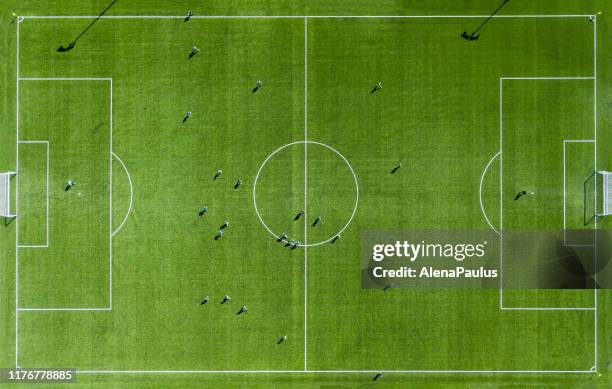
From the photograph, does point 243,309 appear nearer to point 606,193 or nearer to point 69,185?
point 69,185

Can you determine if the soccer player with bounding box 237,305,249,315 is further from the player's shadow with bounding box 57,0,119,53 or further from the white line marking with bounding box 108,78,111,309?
the player's shadow with bounding box 57,0,119,53

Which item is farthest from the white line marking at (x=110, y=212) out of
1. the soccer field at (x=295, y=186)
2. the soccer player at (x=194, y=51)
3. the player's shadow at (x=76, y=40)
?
the soccer player at (x=194, y=51)

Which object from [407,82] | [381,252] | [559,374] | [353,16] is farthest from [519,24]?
[559,374]

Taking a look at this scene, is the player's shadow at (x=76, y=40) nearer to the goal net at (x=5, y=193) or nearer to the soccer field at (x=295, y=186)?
the soccer field at (x=295, y=186)

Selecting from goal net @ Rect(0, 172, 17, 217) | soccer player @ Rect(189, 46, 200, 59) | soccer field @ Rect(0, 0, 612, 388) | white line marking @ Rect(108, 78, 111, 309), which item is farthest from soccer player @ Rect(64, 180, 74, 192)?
soccer player @ Rect(189, 46, 200, 59)

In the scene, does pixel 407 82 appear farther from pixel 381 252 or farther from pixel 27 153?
pixel 27 153

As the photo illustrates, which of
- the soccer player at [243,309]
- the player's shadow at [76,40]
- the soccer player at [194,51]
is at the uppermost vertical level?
the player's shadow at [76,40]

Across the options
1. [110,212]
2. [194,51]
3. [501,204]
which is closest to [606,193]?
[501,204]

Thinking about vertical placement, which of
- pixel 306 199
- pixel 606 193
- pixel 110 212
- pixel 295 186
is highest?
pixel 295 186

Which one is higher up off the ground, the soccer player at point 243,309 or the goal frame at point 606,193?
the goal frame at point 606,193
